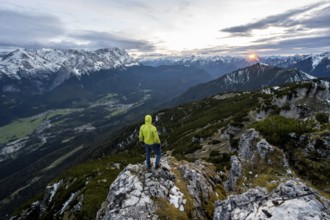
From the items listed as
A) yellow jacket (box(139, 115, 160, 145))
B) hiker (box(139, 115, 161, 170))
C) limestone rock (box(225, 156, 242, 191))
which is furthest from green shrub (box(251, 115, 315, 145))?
yellow jacket (box(139, 115, 160, 145))

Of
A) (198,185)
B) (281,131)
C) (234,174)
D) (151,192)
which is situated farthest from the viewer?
(281,131)

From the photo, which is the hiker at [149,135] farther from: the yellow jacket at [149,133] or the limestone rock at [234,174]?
the limestone rock at [234,174]

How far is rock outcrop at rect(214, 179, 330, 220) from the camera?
1418 cm

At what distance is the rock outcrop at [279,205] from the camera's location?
14.2 m

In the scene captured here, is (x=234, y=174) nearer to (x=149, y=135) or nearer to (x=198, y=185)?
(x=198, y=185)

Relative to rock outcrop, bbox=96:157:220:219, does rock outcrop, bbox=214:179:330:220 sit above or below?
above

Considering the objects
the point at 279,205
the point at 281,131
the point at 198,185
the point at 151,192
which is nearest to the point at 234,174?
the point at 198,185

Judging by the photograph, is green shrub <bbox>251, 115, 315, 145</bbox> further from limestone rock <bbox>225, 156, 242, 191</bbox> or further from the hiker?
the hiker

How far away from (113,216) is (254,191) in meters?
9.67

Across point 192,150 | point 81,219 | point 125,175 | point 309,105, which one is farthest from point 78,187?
point 309,105

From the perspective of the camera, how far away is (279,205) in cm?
1514

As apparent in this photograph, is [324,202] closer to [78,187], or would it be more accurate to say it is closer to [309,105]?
[78,187]

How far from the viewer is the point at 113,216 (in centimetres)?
1856

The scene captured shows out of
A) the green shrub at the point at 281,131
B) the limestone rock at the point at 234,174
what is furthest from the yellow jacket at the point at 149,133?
the green shrub at the point at 281,131
